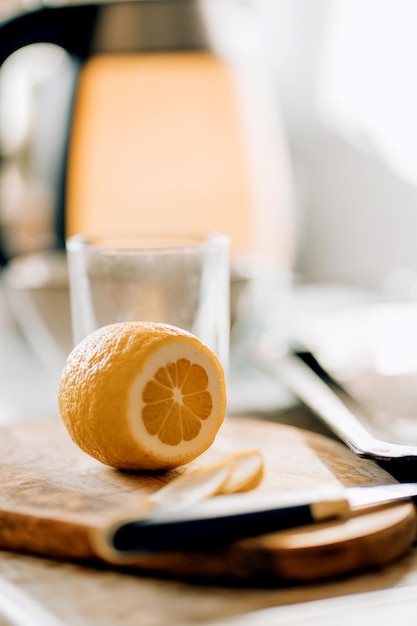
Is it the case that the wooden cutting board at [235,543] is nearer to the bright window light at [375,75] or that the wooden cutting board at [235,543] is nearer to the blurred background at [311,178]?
the blurred background at [311,178]

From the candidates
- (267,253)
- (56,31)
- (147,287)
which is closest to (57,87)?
(56,31)

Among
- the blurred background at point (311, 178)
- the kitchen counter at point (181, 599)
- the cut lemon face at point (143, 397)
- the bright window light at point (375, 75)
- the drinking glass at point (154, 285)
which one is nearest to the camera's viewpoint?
the kitchen counter at point (181, 599)

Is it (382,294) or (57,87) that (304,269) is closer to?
(382,294)

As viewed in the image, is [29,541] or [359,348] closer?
[29,541]

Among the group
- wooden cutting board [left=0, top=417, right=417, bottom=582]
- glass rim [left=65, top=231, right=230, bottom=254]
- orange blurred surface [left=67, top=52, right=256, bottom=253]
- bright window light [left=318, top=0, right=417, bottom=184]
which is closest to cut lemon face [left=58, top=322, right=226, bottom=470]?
wooden cutting board [left=0, top=417, right=417, bottom=582]

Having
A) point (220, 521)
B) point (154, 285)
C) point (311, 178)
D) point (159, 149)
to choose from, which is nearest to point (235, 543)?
point (220, 521)

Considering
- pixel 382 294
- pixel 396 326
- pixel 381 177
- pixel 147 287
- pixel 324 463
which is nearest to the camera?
pixel 324 463

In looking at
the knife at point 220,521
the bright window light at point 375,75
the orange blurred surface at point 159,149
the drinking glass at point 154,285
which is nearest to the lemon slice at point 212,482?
the knife at point 220,521
